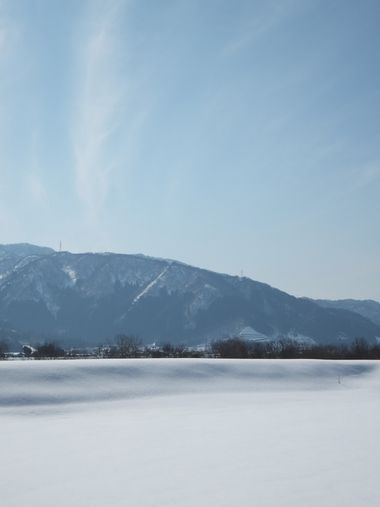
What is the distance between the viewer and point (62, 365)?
132 feet

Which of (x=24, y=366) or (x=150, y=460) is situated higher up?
(x=24, y=366)

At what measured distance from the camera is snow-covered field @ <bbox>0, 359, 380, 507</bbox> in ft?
36.6

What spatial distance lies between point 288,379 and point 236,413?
68.4 ft

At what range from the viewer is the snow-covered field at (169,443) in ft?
36.6

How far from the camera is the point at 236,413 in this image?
86.8 feet

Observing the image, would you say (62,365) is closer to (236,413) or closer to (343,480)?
(236,413)

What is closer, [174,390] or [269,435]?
[269,435]

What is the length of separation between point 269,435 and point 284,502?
901 cm

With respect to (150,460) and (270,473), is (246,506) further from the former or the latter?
(150,460)

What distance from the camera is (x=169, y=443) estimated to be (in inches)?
696

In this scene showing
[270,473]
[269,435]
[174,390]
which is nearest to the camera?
[270,473]

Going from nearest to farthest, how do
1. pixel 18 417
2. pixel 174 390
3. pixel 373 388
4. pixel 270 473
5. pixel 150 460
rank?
pixel 270 473
pixel 150 460
pixel 18 417
pixel 174 390
pixel 373 388

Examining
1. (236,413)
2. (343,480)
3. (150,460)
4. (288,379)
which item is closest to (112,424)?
(236,413)

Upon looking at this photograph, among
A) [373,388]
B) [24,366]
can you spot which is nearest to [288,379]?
[373,388]
